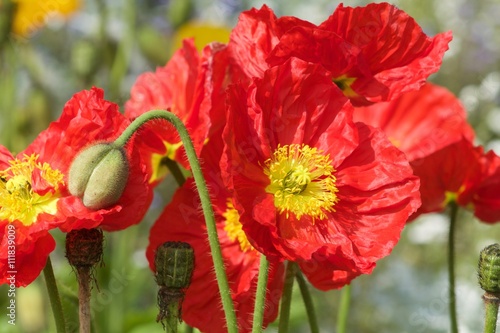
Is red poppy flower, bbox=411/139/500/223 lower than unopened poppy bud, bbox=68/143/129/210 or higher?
higher

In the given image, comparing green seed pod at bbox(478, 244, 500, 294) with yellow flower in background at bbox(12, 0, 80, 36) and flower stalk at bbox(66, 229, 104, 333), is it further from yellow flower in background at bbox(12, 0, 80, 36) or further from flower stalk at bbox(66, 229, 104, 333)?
yellow flower in background at bbox(12, 0, 80, 36)

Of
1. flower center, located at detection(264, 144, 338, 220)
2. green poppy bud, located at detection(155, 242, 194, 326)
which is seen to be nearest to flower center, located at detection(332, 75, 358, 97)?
flower center, located at detection(264, 144, 338, 220)

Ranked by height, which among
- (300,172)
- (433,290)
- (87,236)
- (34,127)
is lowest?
(87,236)

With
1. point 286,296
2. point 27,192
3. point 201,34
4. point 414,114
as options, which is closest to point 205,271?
point 286,296

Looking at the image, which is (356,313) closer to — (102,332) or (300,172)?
(102,332)

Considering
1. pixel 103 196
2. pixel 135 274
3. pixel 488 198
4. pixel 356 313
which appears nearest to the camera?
pixel 103 196

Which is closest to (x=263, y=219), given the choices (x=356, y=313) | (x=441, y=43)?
(x=441, y=43)

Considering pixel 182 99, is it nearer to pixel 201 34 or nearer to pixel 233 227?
pixel 233 227

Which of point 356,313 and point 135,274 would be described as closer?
point 135,274
